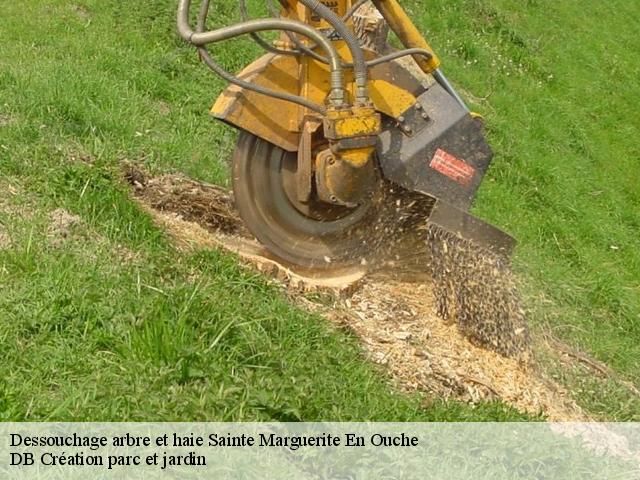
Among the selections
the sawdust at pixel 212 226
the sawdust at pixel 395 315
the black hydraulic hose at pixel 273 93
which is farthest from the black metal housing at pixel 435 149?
the sawdust at pixel 212 226

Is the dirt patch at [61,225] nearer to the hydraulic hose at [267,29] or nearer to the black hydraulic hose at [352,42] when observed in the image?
the hydraulic hose at [267,29]

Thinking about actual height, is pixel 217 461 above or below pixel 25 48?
above

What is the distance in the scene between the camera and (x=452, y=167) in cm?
533

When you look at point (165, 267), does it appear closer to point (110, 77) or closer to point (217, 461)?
point (217, 461)

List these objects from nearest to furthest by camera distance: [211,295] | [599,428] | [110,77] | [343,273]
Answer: [211,295]
[599,428]
[343,273]
[110,77]

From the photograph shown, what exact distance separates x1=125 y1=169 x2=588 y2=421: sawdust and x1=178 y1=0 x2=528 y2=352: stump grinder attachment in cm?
18

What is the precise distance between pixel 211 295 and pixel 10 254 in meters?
0.90

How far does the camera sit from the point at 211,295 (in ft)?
14.4

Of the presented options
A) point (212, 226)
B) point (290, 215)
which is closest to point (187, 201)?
point (212, 226)

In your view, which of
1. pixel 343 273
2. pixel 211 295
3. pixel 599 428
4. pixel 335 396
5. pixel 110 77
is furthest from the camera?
pixel 110 77

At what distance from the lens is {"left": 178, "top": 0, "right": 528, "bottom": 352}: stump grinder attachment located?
4.99 m

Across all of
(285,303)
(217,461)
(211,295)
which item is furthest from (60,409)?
(285,303)

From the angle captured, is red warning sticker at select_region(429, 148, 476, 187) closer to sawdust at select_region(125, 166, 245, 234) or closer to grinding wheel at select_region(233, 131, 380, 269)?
grinding wheel at select_region(233, 131, 380, 269)

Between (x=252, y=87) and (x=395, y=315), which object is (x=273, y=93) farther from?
(x=395, y=315)
